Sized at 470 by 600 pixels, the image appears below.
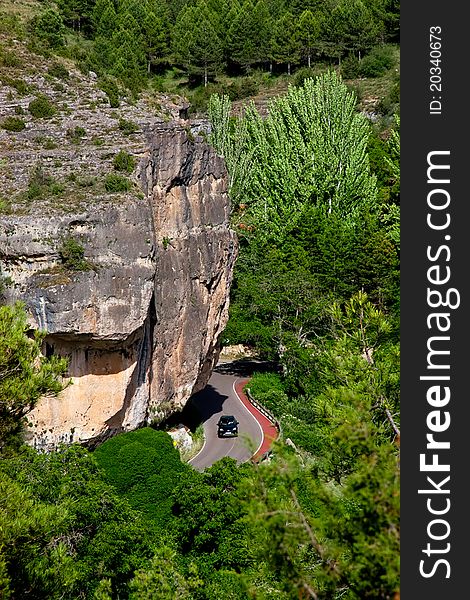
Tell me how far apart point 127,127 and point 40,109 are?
176 inches

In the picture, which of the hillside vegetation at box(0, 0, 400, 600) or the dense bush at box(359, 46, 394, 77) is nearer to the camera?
the hillside vegetation at box(0, 0, 400, 600)

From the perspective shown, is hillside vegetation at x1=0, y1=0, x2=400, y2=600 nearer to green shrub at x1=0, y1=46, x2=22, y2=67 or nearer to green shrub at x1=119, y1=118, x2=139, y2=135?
green shrub at x1=119, y1=118, x2=139, y2=135

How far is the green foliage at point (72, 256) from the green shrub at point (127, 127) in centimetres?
867

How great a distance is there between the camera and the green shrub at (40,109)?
1265 inches

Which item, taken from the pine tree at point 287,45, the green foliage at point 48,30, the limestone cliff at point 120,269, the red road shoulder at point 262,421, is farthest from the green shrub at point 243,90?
the limestone cliff at point 120,269

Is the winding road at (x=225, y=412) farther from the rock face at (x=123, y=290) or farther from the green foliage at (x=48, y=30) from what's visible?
the green foliage at (x=48, y=30)

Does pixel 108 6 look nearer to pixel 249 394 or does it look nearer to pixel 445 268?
pixel 249 394

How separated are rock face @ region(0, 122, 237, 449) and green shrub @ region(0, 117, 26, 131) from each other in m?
5.48

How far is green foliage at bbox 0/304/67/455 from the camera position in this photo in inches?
559

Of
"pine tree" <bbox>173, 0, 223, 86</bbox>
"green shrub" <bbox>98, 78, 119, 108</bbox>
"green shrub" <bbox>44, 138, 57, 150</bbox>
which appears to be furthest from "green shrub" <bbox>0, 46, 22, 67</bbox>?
"pine tree" <bbox>173, 0, 223, 86</bbox>

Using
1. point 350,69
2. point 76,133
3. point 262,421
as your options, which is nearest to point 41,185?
point 76,133

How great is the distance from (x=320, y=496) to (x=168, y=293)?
64.3ft

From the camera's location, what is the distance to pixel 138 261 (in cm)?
2466

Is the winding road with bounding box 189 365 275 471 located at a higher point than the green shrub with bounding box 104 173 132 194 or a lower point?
lower
